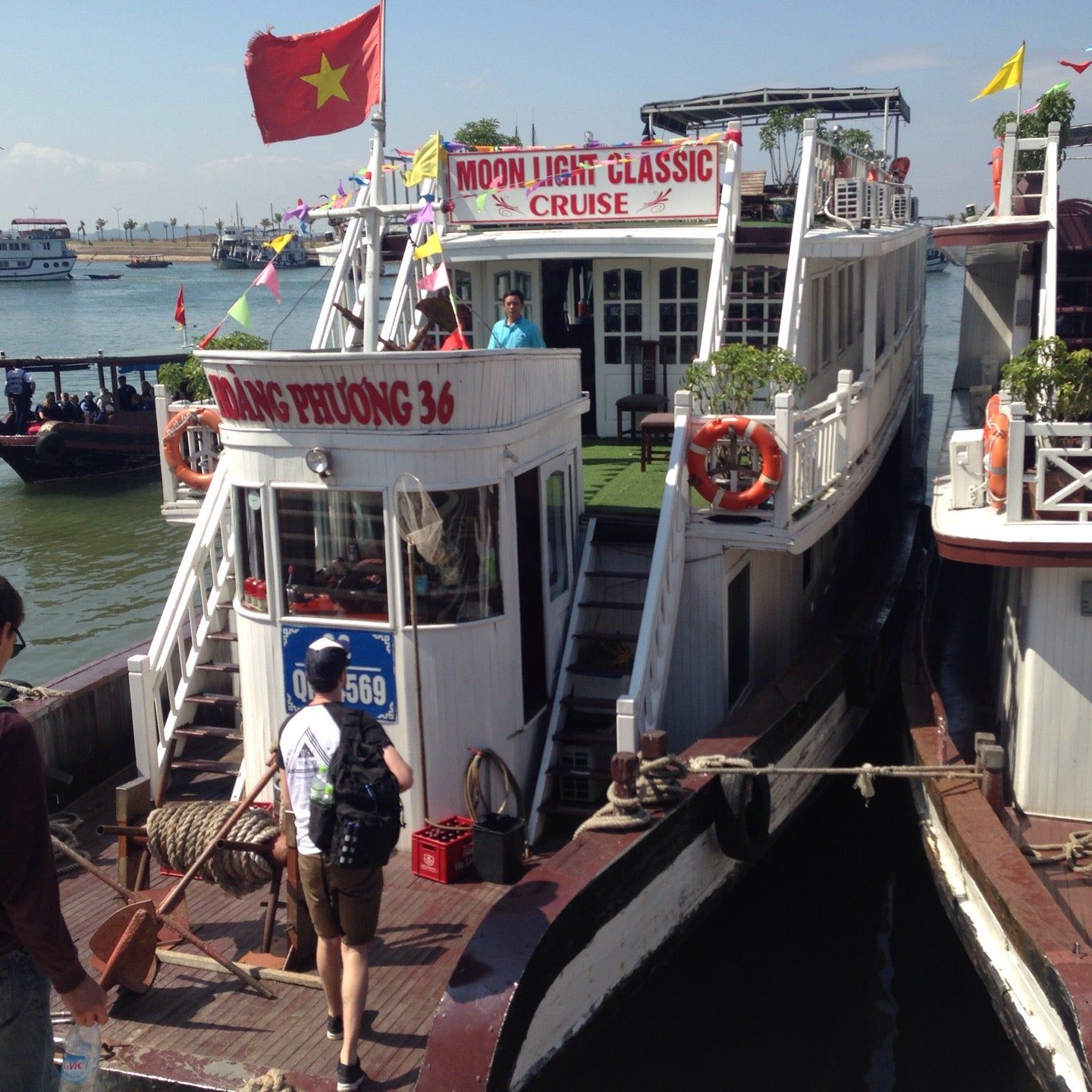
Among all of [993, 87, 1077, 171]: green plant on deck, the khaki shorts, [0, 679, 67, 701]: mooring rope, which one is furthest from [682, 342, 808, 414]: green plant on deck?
[993, 87, 1077, 171]: green plant on deck

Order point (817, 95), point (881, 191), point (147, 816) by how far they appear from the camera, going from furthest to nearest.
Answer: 1. point (817, 95)
2. point (881, 191)
3. point (147, 816)

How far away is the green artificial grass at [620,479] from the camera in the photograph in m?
9.11

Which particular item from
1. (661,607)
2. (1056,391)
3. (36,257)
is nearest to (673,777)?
(661,607)

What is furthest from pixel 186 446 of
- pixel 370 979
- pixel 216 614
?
pixel 370 979

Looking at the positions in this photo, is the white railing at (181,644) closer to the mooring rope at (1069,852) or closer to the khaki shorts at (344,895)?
the khaki shorts at (344,895)

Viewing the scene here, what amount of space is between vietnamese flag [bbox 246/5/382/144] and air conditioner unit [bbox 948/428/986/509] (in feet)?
14.0

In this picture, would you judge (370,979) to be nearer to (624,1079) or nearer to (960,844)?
(624,1079)

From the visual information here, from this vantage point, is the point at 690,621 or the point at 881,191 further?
the point at 881,191

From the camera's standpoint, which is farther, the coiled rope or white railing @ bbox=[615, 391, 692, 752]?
white railing @ bbox=[615, 391, 692, 752]

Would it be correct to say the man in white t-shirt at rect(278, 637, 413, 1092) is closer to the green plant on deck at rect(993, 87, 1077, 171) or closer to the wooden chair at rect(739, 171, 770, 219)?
the wooden chair at rect(739, 171, 770, 219)

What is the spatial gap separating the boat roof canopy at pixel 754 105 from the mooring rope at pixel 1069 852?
14.2m

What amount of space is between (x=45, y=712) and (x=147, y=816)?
201 cm

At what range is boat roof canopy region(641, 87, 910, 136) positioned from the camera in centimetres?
1880

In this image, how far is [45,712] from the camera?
321 inches
